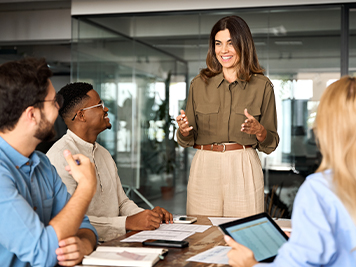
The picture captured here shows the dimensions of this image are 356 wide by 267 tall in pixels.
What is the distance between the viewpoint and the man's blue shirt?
1.38 meters

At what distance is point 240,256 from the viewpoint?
4.39ft

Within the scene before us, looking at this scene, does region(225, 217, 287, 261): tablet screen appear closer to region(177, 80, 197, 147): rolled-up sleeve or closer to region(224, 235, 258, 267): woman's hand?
region(224, 235, 258, 267): woman's hand

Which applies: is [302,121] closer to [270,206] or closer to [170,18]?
[270,206]

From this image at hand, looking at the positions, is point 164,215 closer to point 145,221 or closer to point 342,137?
point 145,221

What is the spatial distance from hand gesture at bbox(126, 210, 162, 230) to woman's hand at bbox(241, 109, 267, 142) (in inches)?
28.0

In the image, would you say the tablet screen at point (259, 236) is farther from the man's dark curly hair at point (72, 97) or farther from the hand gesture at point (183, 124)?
the man's dark curly hair at point (72, 97)

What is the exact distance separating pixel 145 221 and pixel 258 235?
2.33 ft

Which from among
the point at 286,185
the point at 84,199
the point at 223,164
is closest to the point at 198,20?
the point at 286,185

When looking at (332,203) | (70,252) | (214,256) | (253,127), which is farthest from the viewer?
(253,127)

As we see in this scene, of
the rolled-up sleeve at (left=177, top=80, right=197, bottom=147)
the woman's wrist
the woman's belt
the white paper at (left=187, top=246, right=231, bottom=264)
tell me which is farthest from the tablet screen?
the rolled-up sleeve at (left=177, top=80, right=197, bottom=147)

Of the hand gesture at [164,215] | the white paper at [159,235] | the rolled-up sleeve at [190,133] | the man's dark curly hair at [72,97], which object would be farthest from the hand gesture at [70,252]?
the rolled-up sleeve at [190,133]

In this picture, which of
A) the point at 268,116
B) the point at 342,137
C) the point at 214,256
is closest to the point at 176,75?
the point at 268,116

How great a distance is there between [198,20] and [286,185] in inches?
91.9

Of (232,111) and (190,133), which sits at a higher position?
(232,111)
